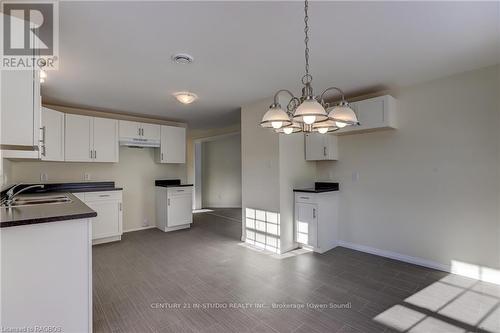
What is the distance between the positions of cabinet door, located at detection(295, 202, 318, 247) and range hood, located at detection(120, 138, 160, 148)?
3167mm

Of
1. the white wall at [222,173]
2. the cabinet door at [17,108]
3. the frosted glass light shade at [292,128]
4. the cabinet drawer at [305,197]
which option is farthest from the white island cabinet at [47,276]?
the white wall at [222,173]

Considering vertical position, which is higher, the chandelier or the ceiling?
the ceiling

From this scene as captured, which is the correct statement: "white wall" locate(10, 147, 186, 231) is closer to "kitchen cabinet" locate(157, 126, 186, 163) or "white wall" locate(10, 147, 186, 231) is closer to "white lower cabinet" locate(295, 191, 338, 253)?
"kitchen cabinet" locate(157, 126, 186, 163)

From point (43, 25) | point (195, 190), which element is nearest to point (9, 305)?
point (43, 25)

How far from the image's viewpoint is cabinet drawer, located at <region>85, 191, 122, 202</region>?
4.02 m

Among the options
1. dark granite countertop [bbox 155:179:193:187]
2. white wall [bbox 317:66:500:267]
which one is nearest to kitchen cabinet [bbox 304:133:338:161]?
white wall [bbox 317:66:500:267]

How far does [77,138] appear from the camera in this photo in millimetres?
4137

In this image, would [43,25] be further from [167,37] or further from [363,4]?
[363,4]

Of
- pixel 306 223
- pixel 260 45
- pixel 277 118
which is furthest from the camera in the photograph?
pixel 306 223

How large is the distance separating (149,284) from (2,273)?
4.81 feet

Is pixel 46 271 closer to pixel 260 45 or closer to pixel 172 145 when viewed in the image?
pixel 260 45

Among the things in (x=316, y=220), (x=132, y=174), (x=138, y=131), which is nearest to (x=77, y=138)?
(x=138, y=131)

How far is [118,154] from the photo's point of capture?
15.2 feet

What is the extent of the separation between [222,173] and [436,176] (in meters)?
6.22
